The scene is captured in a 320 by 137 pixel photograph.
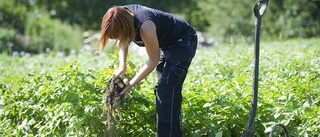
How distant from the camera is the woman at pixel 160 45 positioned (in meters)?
4.07

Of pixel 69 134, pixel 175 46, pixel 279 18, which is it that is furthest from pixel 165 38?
pixel 279 18

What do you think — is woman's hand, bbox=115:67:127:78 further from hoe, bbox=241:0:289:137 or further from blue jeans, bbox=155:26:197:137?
hoe, bbox=241:0:289:137

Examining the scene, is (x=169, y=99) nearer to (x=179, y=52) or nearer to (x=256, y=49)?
(x=179, y=52)

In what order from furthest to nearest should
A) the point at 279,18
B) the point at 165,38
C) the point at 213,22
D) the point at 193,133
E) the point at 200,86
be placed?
the point at 213,22 → the point at 279,18 → the point at 200,86 → the point at 193,133 → the point at 165,38

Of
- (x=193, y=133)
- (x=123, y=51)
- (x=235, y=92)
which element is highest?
(x=123, y=51)

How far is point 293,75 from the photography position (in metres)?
5.44

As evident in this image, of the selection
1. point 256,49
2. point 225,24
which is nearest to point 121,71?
point 256,49

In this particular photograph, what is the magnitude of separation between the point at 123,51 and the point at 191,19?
37954 millimetres

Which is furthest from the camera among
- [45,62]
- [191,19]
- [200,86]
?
[191,19]

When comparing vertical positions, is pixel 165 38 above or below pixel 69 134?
above

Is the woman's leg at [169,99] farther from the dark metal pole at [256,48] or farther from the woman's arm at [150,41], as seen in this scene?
the dark metal pole at [256,48]

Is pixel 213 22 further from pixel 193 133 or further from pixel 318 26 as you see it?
pixel 193 133

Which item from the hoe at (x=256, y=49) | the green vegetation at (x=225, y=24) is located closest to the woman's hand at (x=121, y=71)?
the hoe at (x=256, y=49)

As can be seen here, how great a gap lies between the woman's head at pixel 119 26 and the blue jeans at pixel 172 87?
0.40 meters
